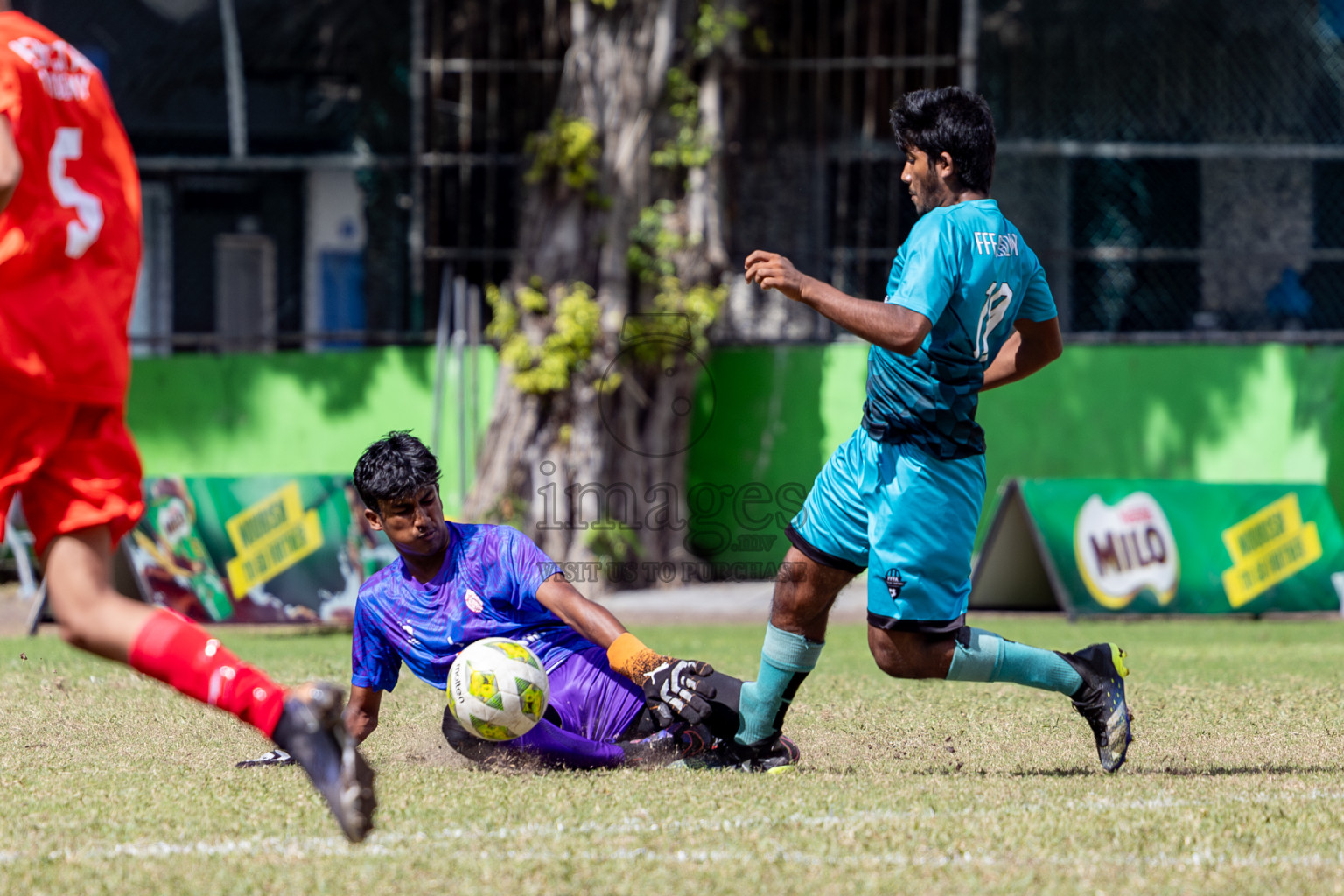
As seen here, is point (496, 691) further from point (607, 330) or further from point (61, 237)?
point (607, 330)

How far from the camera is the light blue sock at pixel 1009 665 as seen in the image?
4570 millimetres

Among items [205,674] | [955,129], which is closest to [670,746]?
[205,674]

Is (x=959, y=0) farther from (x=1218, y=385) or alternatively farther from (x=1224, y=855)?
(x=1224, y=855)

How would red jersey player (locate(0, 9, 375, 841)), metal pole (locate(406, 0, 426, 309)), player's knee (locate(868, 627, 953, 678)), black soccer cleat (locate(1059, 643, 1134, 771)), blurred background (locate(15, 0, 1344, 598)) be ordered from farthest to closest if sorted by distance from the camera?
metal pole (locate(406, 0, 426, 309)), blurred background (locate(15, 0, 1344, 598)), black soccer cleat (locate(1059, 643, 1134, 771)), player's knee (locate(868, 627, 953, 678)), red jersey player (locate(0, 9, 375, 841))

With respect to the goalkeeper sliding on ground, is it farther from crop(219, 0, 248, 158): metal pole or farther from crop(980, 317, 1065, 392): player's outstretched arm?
crop(219, 0, 248, 158): metal pole

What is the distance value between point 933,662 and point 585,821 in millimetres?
1288

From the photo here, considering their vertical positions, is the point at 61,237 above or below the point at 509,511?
above

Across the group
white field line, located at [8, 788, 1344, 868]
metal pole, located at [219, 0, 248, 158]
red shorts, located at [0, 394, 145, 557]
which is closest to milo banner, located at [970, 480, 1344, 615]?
white field line, located at [8, 788, 1344, 868]

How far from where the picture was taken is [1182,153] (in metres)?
13.7

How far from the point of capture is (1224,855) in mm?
3404

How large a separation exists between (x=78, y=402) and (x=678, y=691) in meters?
1.85

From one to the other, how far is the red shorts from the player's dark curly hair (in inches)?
97.5

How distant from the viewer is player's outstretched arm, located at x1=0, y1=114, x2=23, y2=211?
10.5ft

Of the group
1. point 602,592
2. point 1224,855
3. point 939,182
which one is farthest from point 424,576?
point 602,592
